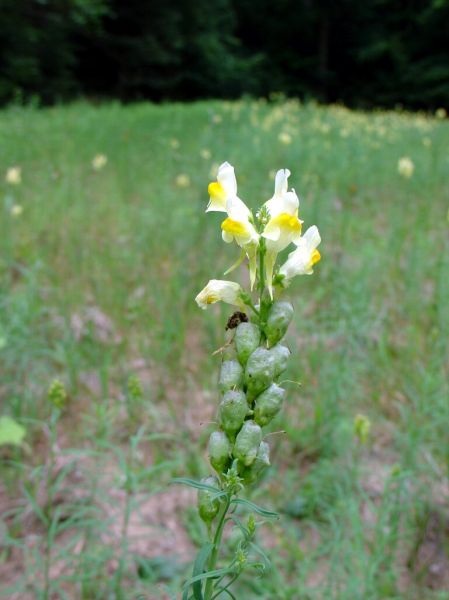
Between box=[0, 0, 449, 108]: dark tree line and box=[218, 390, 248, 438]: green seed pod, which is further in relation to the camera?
box=[0, 0, 449, 108]: dark tree line

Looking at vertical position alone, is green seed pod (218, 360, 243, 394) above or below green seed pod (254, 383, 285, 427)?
above

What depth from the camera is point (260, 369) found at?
3.34 feet

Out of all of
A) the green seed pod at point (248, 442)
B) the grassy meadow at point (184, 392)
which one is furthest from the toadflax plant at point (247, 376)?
the grassy meadow at point (184, 392)

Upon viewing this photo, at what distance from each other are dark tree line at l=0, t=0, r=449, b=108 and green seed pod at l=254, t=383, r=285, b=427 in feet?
43.6

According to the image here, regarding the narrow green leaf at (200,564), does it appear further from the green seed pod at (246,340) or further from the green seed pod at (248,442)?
the green seed pod at (246,340)

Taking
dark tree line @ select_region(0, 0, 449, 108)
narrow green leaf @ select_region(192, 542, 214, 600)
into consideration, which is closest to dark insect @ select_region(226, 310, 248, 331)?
narrow green leaf @ select_region(192, 542, 214, 600)

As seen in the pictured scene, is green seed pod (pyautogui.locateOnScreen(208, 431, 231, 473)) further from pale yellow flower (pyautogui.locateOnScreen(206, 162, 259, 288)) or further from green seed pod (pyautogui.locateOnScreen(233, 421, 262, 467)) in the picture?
pale yellow flower (pyautogui.locateOnScreen(206, 162, 259, 288))

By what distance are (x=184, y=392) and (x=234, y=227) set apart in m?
2.24

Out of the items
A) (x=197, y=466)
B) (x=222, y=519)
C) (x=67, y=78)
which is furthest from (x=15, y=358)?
(x=67, y=78)

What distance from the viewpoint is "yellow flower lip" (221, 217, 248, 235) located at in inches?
42.3

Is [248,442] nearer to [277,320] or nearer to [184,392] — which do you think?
[277,320]

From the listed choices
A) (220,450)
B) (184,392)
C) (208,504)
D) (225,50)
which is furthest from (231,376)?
(225,50)

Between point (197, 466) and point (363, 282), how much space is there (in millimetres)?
1431

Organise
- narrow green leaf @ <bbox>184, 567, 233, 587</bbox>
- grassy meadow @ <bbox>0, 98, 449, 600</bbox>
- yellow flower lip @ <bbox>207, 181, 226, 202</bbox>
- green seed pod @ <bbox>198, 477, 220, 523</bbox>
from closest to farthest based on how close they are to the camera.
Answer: narrow green leaf @ <bbox>184, 567, 233, 587</bbox> < green seed pod @ <bbox>198, 477, 220, 523</bbox> < yellow flower lip @ <bbox>207, 181, 226, 202</bbox> < grassy meadow @ <bbox>0, 98, 449, 600</bbox>
